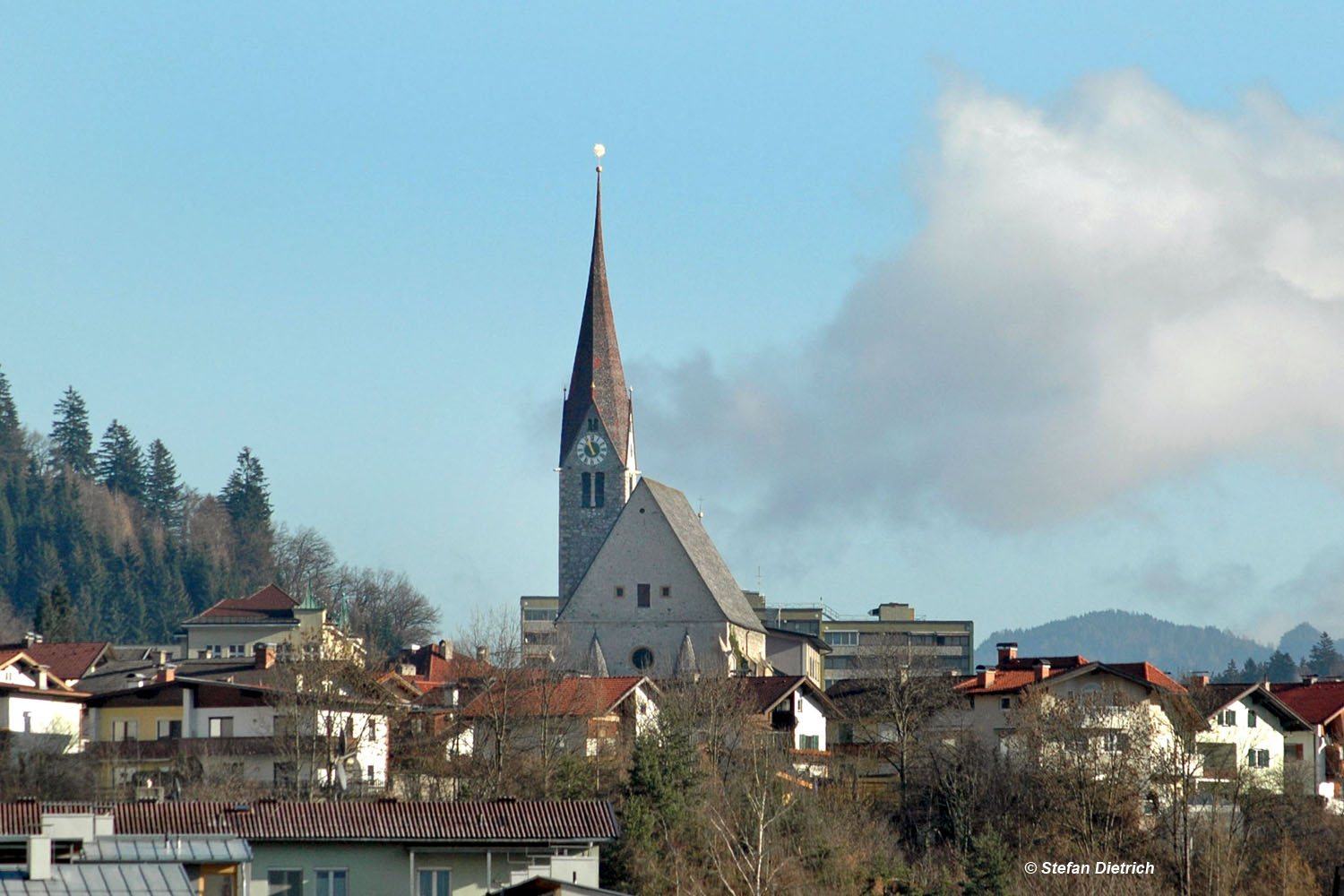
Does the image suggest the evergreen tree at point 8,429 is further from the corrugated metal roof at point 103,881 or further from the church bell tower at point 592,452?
the corrugated metal roof at point 103,881

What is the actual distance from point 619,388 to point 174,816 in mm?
79740

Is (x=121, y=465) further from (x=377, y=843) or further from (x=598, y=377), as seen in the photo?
(x=377, y=843)

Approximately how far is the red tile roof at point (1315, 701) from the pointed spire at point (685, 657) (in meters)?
22.6

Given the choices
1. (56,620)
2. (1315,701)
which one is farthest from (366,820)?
(56,620)

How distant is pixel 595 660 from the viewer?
3413 inches

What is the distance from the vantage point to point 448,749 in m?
58.6

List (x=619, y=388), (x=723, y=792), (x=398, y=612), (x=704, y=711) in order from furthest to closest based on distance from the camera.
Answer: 1. (x=398, y=612)
2. (x=619, y=388)
3. (x=704, y=711)
4. (x=723, y=792)

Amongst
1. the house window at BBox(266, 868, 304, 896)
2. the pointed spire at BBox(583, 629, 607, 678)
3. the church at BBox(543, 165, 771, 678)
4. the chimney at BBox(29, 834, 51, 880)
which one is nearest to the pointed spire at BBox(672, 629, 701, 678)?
the church at BBox(543, 165, 771, 678)

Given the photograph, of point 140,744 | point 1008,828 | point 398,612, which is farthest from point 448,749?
point 398,612

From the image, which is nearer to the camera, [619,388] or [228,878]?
[228,878]

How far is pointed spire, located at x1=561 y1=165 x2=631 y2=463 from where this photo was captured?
11456 cm

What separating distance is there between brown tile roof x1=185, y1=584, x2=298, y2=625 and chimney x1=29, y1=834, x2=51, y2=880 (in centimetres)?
8294

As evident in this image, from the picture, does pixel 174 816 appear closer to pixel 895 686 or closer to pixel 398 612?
pixel 895 686

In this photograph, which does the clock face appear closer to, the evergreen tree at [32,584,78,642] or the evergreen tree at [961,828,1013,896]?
the evergreen tree at [32,584,78,642]
